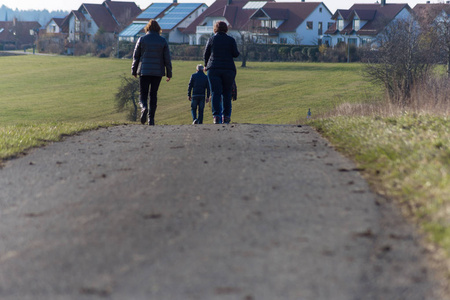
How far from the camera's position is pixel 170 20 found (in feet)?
378

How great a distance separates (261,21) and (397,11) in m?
20.3

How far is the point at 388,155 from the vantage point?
7.14 metres

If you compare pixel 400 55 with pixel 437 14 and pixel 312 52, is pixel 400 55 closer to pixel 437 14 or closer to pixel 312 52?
pixel 437 14

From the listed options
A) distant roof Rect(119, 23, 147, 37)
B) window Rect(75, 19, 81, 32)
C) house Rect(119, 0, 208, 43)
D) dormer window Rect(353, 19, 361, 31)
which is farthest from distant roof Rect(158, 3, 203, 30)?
dormer window Rect(353, 19, 361, 31)

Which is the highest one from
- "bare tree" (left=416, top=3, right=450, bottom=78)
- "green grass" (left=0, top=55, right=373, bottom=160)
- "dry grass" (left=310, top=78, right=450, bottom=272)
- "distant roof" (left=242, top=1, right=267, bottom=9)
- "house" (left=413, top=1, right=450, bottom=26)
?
"distant roof" (left=242, top=1, right=267, bottom=9)

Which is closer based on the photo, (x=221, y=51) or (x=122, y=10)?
(x=221, y=51)

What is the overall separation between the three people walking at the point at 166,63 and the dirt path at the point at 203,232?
16.9ft

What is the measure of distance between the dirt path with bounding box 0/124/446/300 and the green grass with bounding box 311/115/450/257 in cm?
19

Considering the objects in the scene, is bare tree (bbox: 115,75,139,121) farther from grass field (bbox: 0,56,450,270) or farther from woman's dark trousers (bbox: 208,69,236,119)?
woman's dark trousers (bbox: 208,69,236,119)

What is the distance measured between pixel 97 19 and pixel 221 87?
120 meters

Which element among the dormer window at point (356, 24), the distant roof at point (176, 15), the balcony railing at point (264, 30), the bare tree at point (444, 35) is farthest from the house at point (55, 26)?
the bare tree at point (444, 35)

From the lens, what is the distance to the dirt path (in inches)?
144

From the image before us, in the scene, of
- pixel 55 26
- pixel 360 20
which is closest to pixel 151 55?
pixel 360 20

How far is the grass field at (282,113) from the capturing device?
583cm
